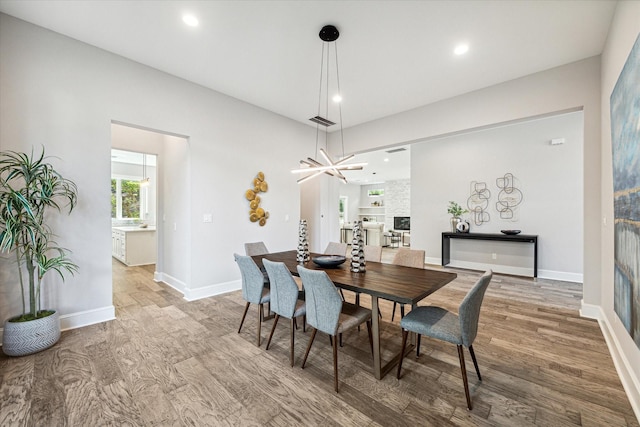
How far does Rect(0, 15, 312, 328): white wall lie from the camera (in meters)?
2.59

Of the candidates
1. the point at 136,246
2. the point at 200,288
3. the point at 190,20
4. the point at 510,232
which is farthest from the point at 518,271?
the point at 136,246

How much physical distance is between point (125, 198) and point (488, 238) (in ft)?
31.8

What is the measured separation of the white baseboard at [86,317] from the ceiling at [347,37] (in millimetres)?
2976

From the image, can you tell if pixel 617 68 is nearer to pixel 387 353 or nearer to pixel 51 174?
pixel 387 353

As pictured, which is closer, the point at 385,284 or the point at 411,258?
the point at 385,284

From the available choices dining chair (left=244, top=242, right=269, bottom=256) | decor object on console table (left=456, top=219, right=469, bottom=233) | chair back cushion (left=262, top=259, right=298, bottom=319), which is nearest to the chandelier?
dining chair (left=244, top=242, right=269, bottom=256)

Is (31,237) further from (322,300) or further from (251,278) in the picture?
(322,300)

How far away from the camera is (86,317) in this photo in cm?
292

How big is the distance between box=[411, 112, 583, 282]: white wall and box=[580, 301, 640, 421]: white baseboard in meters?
2.17

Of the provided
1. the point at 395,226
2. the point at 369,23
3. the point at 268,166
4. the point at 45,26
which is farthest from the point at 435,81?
the point at 395,226

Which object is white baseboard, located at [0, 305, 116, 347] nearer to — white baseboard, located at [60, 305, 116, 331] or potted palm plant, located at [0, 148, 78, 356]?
white baseboard, located at [60, 305, 116, 331]

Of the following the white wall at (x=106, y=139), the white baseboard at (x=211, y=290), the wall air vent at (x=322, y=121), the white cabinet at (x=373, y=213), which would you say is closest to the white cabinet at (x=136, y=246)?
the white wall at (x=106, y=139)

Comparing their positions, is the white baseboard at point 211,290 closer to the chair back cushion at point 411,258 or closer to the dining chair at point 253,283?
the dining chair at point 253,283

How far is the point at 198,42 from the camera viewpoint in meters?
2.84
